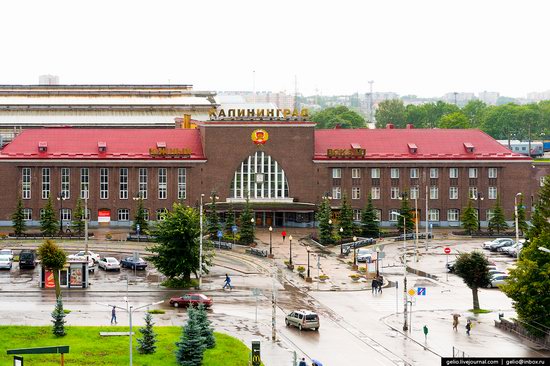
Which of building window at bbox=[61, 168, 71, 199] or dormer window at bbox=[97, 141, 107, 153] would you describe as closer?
building window at bbox=[61, 168, 71, 199]

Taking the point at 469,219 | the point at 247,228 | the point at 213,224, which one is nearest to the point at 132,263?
the point at 247,228

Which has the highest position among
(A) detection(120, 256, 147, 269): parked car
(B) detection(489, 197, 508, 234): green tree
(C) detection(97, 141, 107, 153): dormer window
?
(C) detection(97, 141, 107, 153): dormer window

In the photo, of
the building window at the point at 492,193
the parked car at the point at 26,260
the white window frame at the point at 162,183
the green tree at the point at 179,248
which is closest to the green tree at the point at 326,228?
the white window frame at the point at 162,183

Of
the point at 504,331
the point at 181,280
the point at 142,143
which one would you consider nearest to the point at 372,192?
the point at 142,143

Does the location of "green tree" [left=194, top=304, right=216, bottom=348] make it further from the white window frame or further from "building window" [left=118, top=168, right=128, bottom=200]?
"building window" [left=118, top=168, right=128, bottom=200]

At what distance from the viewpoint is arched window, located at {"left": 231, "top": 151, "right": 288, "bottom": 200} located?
443ft

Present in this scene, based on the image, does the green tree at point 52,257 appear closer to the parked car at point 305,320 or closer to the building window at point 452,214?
the parked car at point 305,320

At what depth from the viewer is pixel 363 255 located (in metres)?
109

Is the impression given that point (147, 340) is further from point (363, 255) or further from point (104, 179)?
point (104, 179)

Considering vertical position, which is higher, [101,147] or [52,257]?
[101,147]

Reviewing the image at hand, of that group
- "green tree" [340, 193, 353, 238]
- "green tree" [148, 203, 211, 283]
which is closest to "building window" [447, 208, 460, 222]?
"green tree" [340, 193, 353, 238]

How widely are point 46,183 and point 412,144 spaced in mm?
43763

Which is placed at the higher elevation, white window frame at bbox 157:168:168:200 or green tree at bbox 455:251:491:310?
white window frame at bbox 157:168:168:200

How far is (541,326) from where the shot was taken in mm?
70125
